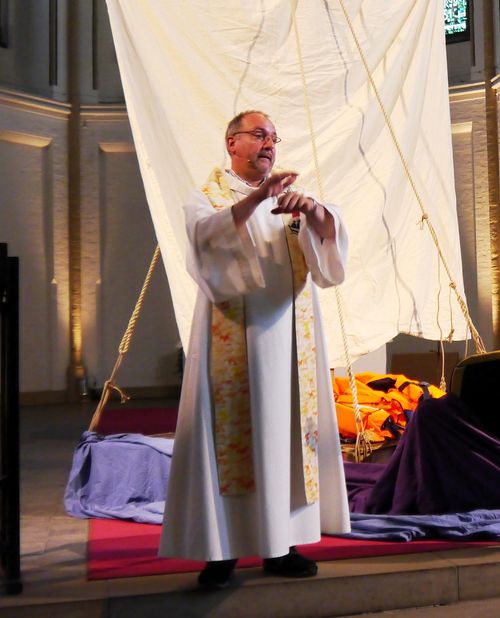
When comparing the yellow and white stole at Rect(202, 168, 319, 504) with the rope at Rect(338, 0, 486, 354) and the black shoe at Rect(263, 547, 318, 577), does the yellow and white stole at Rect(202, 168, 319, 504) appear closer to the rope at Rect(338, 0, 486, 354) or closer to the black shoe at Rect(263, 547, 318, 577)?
the black shoe at Rect(263, 547, 318, 577)

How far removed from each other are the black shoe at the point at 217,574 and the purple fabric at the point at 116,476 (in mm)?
1269

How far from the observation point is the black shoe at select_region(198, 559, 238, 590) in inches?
112

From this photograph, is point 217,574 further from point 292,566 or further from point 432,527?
point 432,527

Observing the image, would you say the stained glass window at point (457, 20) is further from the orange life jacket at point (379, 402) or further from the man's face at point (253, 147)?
the man's face at point (253, 147)

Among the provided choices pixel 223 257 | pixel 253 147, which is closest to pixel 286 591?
pixel 223 257

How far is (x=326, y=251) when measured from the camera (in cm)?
288

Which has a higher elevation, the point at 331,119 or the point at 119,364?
the point at 331,119

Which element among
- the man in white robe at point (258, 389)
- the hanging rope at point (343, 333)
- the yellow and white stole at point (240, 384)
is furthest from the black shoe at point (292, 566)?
the hanging rope at point (343, 333)

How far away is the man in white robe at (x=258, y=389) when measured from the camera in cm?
274

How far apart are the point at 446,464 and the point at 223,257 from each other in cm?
150

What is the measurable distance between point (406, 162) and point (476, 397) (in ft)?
8.51

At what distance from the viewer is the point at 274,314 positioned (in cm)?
289

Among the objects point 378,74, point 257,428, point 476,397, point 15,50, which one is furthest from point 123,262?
point 257,428

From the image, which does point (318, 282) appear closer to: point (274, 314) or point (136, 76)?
point (274, 314)
